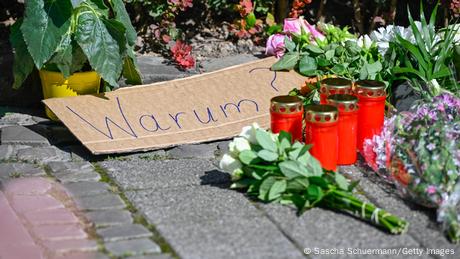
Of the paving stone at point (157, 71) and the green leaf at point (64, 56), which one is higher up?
the green leaf at point (64, 56)

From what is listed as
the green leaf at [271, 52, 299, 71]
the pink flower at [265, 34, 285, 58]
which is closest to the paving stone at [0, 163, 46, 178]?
the green leaf at [271, 52, 299, 71]

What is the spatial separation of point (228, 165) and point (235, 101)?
889mm

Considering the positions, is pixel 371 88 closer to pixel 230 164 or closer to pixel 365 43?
pixel 365 43

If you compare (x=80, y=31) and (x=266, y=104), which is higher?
(x=80, y=31)

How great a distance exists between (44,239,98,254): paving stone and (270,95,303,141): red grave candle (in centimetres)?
103

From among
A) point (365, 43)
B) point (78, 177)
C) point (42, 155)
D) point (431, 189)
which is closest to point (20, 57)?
point (42, 155)

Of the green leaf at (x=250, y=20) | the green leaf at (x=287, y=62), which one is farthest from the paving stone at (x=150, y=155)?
the green leaf at (x=250, y=20)

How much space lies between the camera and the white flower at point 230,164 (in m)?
3.48

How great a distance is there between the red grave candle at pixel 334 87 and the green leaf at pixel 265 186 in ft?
2.16

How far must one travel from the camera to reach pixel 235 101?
14.2ft

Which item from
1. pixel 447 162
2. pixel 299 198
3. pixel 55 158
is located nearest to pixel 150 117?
pixel 55 158

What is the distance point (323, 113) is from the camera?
3555mm

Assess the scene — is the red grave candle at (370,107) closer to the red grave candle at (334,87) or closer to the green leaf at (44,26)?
the red grave candle at (334,87)

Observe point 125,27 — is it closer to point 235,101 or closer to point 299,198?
point 235,101
